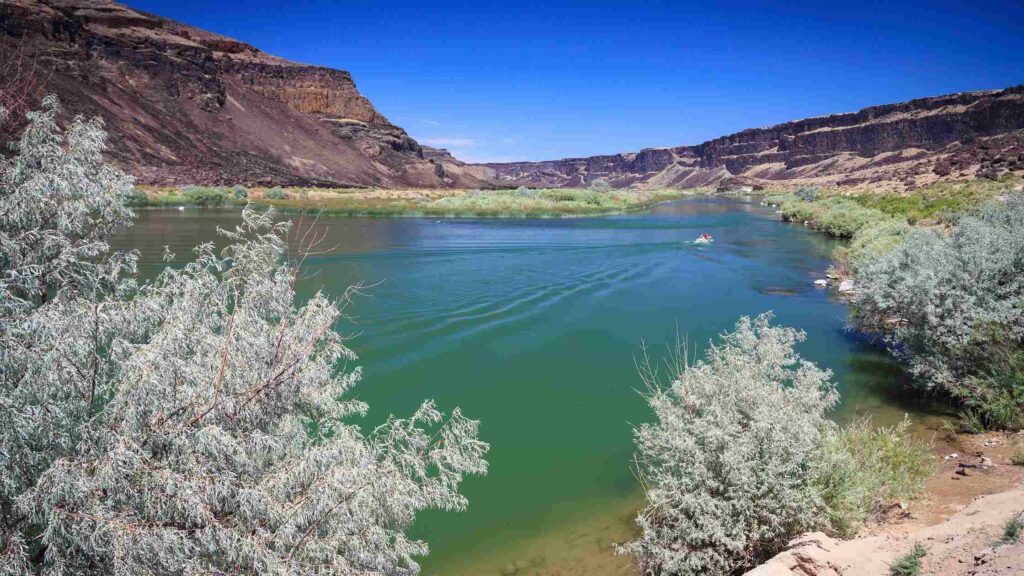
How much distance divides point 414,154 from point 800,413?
6211 inches

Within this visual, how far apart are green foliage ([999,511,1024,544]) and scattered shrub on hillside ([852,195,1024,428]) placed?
5061 mm

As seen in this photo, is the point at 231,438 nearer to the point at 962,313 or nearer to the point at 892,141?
the point at 962,313

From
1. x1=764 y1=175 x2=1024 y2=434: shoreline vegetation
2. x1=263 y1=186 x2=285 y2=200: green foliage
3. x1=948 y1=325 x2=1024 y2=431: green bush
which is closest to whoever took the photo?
x1=948 y1=325 x2=1024 y2=431: green bush

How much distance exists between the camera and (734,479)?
5297 millimetres

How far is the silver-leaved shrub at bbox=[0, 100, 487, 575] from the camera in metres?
3.45

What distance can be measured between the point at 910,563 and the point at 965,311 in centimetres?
763

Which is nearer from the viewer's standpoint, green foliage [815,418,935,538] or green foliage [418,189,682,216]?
green foliage [815,418,935,538]

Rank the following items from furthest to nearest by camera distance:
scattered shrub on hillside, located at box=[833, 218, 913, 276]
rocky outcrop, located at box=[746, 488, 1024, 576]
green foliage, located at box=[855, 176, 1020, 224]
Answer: green foliage, located at box=[855, 176, 1020, 224] → scattered shrub on hillside, located at box=[833, 218, 913, 276] → rocky outcrop, located at box=[746, 488, 1024, 576]

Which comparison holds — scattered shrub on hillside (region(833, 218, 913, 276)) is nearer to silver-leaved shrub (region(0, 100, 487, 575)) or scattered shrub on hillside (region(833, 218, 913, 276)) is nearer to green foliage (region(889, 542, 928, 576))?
green foliage (region(889, 542, 928, 576))

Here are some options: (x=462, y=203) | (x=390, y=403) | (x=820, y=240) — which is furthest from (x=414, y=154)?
(x=390, y=403)

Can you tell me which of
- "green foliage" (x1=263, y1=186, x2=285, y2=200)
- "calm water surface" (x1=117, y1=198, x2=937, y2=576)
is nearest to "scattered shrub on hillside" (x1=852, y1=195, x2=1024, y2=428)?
"calm water surface" (x1=117, y1=198, x2=937, y2=576)

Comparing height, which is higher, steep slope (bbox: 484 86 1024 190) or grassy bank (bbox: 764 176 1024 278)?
steep slope (bbox: 484 86 1024 190)

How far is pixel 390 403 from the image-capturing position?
11.2 metres

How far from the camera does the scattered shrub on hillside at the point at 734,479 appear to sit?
208 inches
